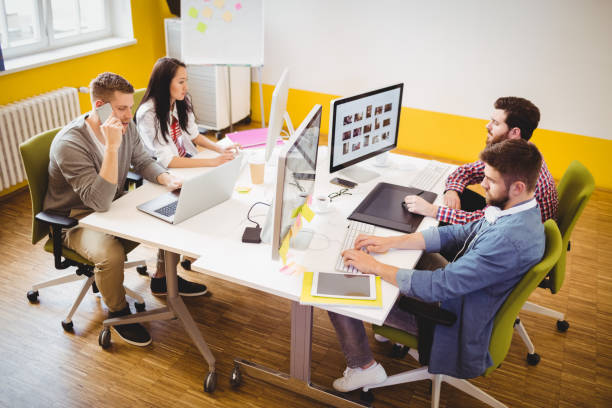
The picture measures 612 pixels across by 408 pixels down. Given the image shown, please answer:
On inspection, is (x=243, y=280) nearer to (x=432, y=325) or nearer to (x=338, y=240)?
(x=338, y=240)

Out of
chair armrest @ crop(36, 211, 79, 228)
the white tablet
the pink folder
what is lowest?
the white tablet

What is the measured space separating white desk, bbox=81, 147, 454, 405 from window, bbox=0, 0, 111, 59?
7.88 ft

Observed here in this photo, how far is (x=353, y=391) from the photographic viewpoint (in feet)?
8.00

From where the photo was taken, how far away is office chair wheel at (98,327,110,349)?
2.59 m

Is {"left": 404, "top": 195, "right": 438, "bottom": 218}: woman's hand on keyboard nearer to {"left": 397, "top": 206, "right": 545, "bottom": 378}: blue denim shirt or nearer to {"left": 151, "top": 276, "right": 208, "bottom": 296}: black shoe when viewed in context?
{"left": 397, "top": 206, "right": 545, "bottom": 378}: blue denim shirt

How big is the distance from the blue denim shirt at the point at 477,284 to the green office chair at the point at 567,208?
54 cm

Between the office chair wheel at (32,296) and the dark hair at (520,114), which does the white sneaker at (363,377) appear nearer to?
the dark hair at (520,114)

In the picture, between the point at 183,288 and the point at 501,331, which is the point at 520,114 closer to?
the point at 501,331

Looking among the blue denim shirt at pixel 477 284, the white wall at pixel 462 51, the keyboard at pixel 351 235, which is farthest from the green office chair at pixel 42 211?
the white wall at pixel 462 51

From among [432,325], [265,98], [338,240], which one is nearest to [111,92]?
[338,240]

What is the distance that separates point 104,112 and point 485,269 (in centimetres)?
187

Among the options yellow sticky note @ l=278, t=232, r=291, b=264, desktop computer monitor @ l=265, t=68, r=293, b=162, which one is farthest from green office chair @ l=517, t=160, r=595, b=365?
desktop computer monitor @ l=265, t=68, r=293, b=162

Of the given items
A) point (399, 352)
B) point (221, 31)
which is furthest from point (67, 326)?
point (221, 31)

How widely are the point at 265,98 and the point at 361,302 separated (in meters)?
4.32
